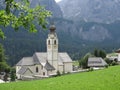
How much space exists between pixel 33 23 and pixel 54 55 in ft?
243

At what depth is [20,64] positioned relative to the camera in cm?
9425

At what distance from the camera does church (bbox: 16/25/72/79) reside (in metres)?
83.2

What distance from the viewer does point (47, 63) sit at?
83688 mm

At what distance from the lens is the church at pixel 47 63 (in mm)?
83188

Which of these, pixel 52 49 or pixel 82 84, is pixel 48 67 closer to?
pixel 52 49

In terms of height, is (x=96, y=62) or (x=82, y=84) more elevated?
(x=96, y=62)

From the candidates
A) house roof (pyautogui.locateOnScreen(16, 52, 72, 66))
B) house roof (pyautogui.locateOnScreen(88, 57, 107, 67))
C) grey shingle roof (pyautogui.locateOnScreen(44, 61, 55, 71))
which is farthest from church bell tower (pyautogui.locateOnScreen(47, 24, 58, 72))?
house roof (pyautogui.locateOnScreen(88, 57, 107, 67))

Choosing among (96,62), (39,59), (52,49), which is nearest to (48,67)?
(52,49)

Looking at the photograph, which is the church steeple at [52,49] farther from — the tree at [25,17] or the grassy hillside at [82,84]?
the tree at [25,17]

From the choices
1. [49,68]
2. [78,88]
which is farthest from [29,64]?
[78,88]

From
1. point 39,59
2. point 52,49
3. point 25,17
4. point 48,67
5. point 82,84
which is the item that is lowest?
point 82,84

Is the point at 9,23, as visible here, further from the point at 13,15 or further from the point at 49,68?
the point at 49,68

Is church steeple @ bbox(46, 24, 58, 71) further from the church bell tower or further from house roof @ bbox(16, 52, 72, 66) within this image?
house roof @ bbox(16, 52, 72, 66)

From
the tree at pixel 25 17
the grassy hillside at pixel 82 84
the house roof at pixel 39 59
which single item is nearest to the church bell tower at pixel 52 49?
the house roof at pixel 39 59
